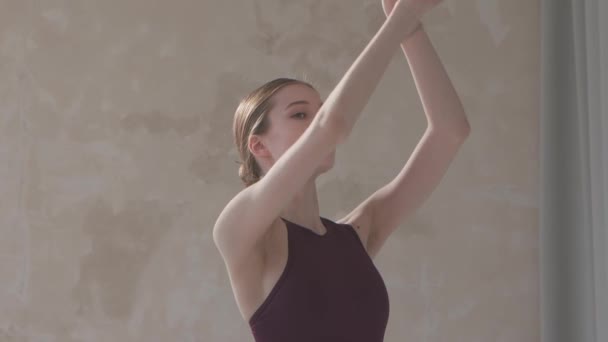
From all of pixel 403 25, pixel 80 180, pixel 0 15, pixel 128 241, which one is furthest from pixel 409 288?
pixel 0 15

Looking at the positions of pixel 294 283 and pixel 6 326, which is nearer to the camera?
pixel 294 283

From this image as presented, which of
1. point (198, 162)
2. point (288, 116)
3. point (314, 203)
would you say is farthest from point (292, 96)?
point (198, 162)

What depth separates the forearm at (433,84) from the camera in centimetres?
130

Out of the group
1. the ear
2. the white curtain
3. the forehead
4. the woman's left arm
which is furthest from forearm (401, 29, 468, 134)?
the white curtain

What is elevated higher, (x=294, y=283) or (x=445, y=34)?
(x=294, y=283)

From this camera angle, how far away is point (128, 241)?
2531mm

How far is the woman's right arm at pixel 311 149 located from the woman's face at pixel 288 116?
0.15m

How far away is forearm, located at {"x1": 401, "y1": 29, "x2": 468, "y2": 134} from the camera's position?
4.27ft

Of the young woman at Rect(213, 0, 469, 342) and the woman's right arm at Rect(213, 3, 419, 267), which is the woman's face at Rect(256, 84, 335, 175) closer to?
the young woman at Rect(213, 0, 469, 342)

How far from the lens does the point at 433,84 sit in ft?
4.35

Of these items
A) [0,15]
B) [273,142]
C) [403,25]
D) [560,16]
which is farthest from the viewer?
[0,15]

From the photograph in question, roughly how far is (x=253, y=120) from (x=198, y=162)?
4.07 ft

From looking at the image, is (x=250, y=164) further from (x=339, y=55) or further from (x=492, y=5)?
(x=492, y=5)

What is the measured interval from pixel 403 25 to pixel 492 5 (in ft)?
5.06
